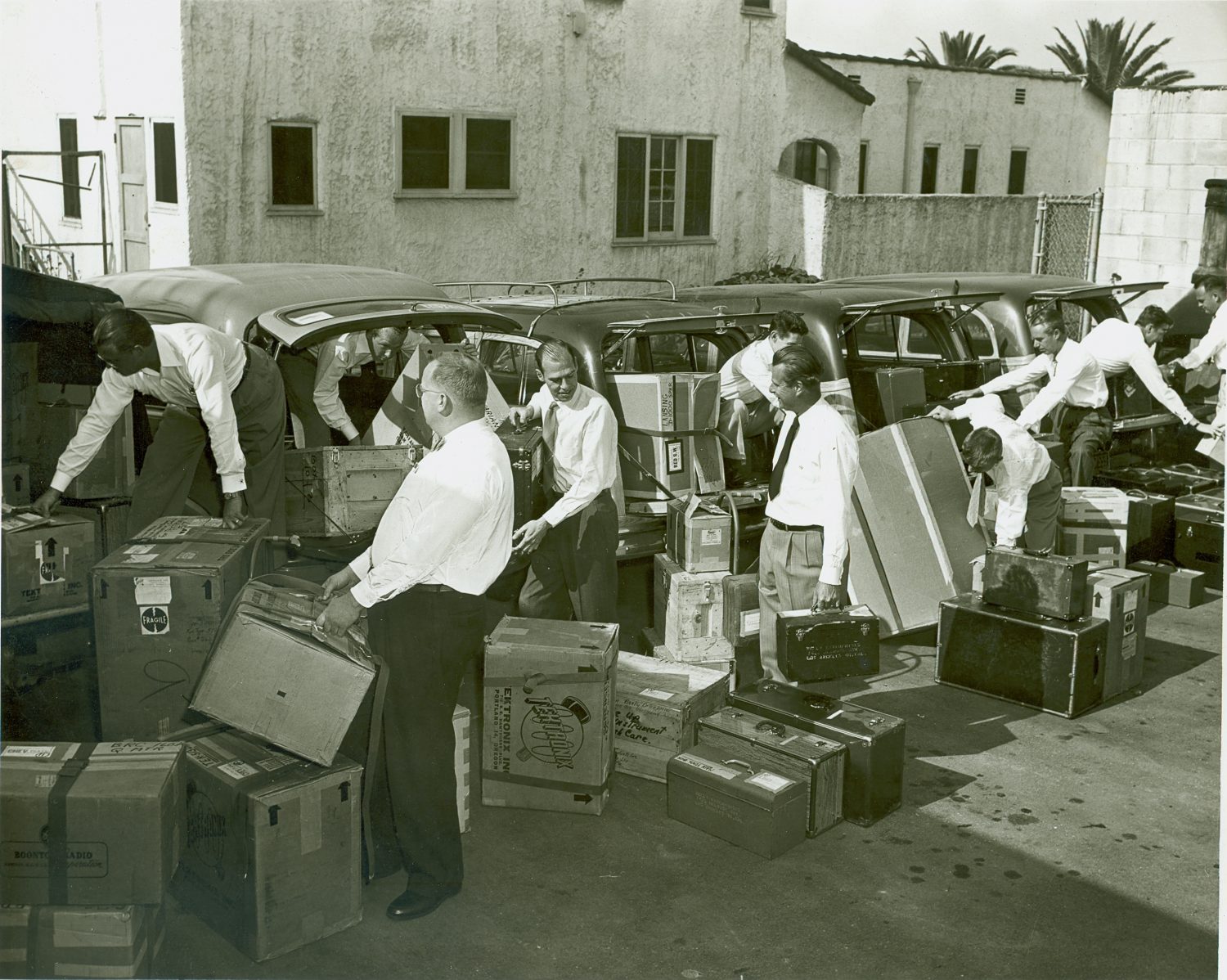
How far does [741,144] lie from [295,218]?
25.1ft

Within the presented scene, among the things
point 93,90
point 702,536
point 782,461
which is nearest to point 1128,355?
point 702,536

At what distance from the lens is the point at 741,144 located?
63.3 ft

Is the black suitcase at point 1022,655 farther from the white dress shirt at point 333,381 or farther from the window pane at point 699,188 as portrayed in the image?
the window pane at point 699,188

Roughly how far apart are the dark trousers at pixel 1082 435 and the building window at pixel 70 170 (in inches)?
497

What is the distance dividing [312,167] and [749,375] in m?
8.68

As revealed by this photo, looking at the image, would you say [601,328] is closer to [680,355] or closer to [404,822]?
[680,355]

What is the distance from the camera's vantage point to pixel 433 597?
4.56 meters

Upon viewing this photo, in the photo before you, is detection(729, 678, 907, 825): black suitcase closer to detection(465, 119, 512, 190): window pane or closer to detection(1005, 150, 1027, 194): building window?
detection(465, 119, 512, 190): window pane

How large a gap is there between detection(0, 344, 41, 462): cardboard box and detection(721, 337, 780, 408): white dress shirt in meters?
3.88

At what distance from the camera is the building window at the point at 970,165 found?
94.6ft

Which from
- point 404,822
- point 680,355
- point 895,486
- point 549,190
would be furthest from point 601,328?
point 549,190

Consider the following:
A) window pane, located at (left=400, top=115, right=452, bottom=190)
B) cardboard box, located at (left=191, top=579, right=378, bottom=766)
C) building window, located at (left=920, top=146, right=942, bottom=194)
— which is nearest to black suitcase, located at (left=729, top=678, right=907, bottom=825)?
cardboard box, located at (left=191, top=579, right=378, bottom=766)

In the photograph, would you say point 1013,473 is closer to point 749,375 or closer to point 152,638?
point 749,375

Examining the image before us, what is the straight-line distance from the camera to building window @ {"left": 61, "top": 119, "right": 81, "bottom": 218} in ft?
53.2
